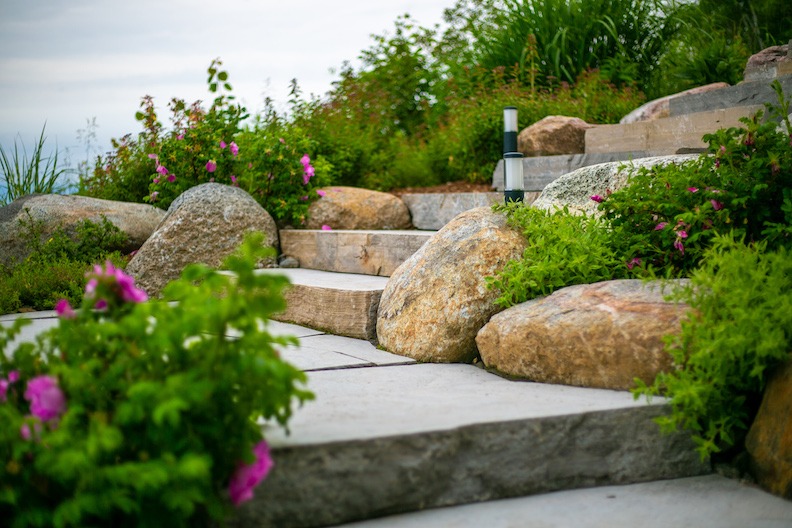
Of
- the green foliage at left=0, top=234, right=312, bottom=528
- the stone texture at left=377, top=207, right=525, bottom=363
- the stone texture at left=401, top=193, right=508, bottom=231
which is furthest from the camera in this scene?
the stone texture at left=401, top=193, right=508, bottom=231

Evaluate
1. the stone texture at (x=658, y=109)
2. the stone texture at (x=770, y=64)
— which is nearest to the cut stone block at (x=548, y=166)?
the stone texture at (x=658, y=109)

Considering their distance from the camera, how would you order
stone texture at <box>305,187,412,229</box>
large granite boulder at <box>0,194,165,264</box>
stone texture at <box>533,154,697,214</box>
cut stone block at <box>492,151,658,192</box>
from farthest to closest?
stone texture at <box>305,187,412,229</box>
large granite boulder at <box>0,194,165,264</box>
cut stone block at <box>492,151,658,192</box>
stone texture at <box>533,154,697,214</box>

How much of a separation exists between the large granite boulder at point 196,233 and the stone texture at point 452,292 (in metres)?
2.95

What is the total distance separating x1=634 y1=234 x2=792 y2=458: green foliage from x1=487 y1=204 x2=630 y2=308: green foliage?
0.75 metres

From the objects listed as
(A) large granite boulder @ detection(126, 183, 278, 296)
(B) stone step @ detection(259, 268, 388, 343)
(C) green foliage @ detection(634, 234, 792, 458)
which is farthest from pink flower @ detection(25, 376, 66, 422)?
(A) large granite boulder @ detection(126, 183, 278, 296)

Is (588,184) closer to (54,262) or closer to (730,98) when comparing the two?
(730,98)

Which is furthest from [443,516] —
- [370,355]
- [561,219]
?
[561,219]

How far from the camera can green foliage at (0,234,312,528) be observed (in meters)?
2.12

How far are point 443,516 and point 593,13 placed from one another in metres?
8.88

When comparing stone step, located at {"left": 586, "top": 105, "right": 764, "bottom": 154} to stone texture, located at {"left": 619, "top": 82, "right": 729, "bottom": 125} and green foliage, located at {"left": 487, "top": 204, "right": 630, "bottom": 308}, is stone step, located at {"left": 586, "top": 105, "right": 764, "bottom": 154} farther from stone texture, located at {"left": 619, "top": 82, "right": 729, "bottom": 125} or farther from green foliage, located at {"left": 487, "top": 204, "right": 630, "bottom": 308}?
green foliage, located at {"left": 487, "top": 204, "right": 630, "bottom": 308}

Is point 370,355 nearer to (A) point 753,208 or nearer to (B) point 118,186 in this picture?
(A) point 753,208

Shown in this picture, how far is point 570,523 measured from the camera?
2.68 m

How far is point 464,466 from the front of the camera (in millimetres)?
2828

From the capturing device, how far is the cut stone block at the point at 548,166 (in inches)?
271
